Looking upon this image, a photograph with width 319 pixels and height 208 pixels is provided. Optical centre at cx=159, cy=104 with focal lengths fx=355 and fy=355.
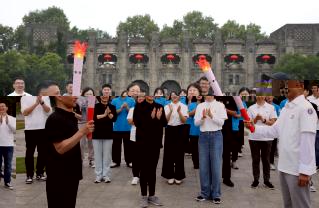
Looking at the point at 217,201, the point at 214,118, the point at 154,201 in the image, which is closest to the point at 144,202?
the point at 154,201

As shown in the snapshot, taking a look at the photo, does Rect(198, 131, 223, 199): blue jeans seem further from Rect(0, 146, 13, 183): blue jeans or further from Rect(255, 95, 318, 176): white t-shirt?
Rect(0, 146, 13, 183): blue jeans

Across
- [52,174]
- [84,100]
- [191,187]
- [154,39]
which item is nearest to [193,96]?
[191,187]

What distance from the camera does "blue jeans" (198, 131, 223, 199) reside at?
655 centimetres

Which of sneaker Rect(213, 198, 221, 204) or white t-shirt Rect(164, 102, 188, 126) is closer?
sneaker Rect(213, 198, 221, 204)

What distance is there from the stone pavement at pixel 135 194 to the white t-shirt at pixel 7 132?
0.53ft

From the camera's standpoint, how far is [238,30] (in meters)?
81.4

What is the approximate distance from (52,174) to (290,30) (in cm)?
4477

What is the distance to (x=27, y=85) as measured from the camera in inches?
262

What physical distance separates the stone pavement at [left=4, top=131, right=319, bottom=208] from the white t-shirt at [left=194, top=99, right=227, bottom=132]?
1.37 meters

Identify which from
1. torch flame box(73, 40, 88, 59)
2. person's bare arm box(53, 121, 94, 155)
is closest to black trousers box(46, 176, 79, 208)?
person's bare arm box(53, 121, 94, 155)

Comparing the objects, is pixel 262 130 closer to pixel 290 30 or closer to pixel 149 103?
pixel 149 103

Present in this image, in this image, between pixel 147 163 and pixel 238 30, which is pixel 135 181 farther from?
pixel 238 30

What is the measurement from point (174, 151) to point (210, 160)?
1508 millimetres

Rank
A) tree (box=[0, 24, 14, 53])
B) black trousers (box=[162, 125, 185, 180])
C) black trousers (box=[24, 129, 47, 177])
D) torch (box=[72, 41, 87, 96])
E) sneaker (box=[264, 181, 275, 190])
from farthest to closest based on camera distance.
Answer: tree (box=[0, 24, 14, 53])
black trousers (box=[162, 125, 185, 180])
sneaker (box=[264, 181, 275, 190])
black trousers (box=[24, 129, 47, 177])
torch (box=[72, 41, 87, 96])
